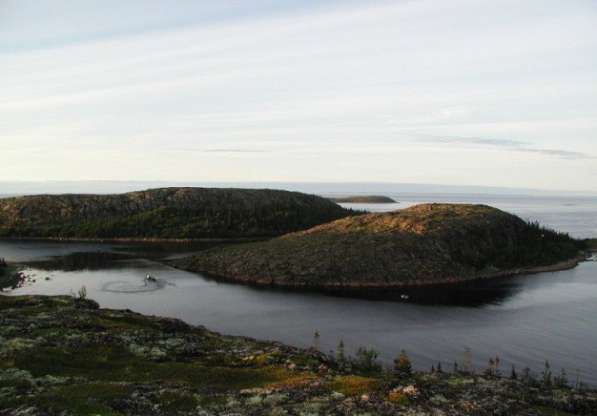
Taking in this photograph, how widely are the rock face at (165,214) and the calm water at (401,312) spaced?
43.1 metres

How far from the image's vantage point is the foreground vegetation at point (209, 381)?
23.0 meters

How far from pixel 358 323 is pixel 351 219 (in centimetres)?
4783

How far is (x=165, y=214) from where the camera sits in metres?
134

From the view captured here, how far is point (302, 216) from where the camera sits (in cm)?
14100

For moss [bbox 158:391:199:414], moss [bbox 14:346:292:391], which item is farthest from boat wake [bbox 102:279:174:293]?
moss [bbox 158:391:199:414]

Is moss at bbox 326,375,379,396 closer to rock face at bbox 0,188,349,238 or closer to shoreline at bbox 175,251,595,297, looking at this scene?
shoreline at bbox 175,251,595,297

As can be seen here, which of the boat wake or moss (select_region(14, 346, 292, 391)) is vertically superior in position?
moss (select_region(14, 346, 292, 391))

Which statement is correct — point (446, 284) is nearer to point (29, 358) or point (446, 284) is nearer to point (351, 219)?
point (351, 219)

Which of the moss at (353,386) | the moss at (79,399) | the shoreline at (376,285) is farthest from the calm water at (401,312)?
the moss at (79,399)

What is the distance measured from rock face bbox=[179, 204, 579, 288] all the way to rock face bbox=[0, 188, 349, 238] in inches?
1556

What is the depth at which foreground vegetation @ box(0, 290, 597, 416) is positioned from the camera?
75.6ft

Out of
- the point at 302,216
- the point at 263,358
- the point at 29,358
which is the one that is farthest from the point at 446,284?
the point at 302,216

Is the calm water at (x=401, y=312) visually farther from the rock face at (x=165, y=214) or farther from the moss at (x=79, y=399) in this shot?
the rock face at (x=165, y=214)

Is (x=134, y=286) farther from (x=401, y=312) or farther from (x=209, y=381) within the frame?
(x=209, y=381)
